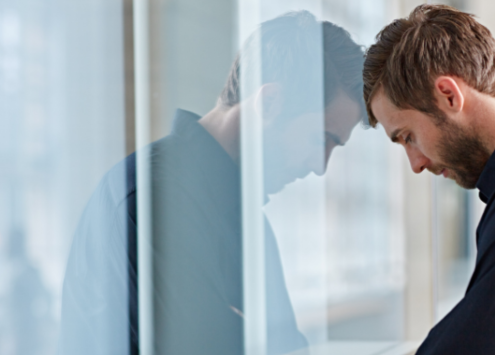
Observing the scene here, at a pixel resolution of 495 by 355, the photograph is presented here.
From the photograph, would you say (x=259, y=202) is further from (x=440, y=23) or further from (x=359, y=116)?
(x=440, y=23)

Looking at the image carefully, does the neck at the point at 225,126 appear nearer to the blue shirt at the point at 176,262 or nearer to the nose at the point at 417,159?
the blue shirt at the point at 176,262

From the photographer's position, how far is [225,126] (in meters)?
0.93

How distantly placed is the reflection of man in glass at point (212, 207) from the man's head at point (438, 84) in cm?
10

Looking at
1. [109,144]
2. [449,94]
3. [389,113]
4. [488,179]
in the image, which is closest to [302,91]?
[389,113]

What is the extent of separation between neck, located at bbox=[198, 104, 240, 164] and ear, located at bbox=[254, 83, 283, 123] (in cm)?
6

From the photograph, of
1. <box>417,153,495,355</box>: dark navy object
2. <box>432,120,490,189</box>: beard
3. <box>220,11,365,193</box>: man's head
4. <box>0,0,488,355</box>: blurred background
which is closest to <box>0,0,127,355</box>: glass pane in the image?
<box>0,0,488,355</box>: blurred background

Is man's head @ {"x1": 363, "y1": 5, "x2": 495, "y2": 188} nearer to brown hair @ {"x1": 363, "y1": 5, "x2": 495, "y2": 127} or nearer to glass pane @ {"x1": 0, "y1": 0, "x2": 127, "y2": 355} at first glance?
brown hair @ {"x1": 363, "y1": 5, "x2": 495, "y2": 127}

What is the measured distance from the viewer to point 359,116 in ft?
3.76

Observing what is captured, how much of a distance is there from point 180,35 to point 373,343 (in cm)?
107

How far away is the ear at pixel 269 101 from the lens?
0.98m

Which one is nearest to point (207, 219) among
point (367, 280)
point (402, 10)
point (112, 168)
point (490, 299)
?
point (112, 168)

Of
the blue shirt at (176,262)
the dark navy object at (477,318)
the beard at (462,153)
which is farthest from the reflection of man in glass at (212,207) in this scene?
the dark navy object at (477,318)

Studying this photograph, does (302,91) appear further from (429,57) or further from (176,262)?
(176,262)

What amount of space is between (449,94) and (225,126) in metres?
0.41
